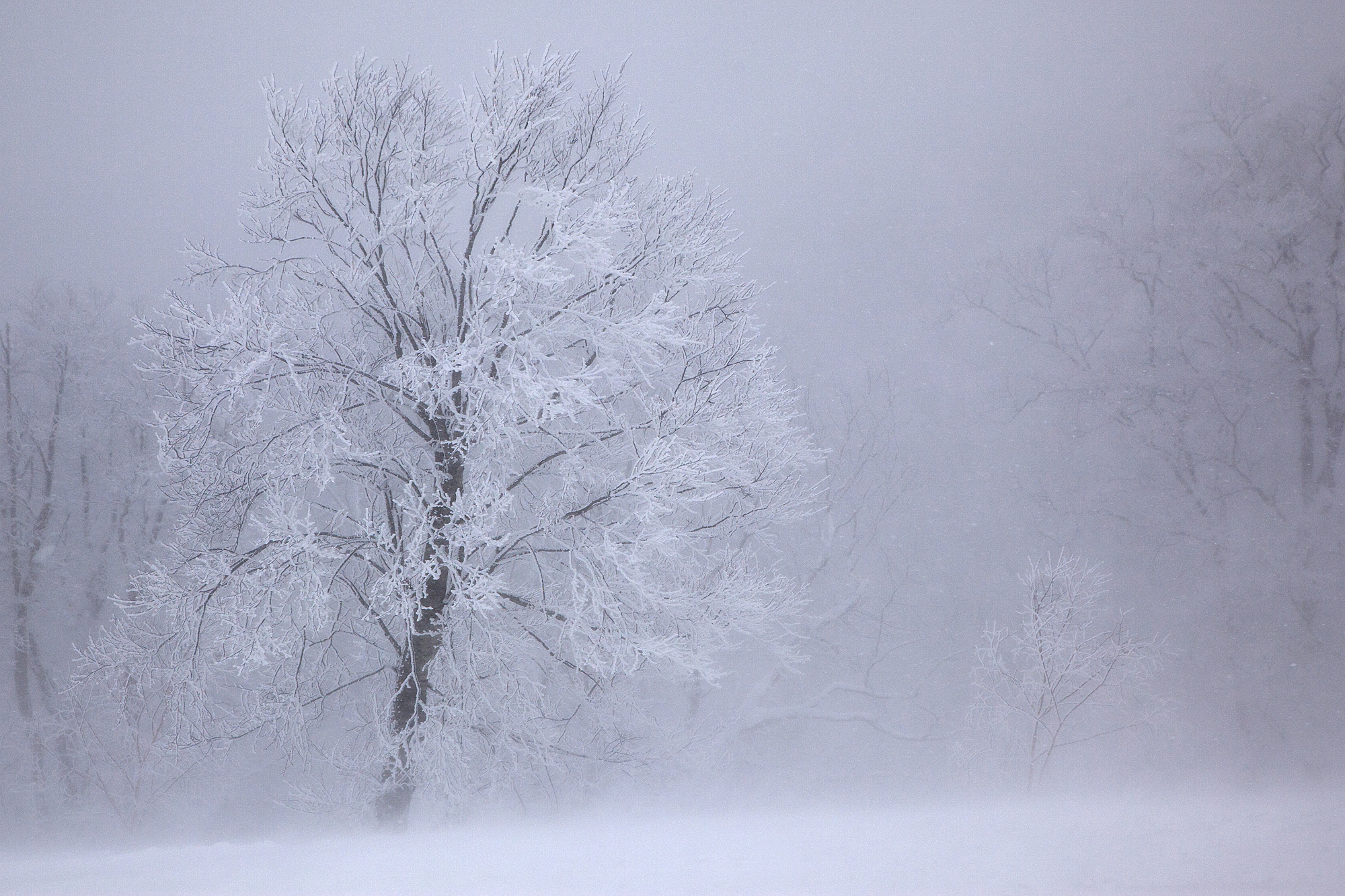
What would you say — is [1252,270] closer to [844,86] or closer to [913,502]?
[913,502]

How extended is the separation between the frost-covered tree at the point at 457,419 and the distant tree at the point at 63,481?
6.97 metres

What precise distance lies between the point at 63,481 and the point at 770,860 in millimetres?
12983

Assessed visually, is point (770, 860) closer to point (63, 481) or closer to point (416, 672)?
point (416, 672)

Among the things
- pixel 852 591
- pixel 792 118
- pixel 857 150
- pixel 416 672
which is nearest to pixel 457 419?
pixel 416 672

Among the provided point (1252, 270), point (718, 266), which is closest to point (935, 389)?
point (1252, 270)

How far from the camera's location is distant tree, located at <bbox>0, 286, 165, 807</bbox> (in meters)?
11.0

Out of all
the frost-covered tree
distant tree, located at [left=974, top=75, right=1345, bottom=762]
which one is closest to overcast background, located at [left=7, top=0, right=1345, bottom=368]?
distant tree, located at [left=974, top=75, right=1345, bottom=762]

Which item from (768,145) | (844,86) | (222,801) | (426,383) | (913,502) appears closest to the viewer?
(426,383)

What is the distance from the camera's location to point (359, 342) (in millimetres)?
5340

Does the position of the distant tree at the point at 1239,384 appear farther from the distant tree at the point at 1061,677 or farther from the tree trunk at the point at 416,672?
the tree trunk at the point at 416,672

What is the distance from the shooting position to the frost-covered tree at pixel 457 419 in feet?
14.8

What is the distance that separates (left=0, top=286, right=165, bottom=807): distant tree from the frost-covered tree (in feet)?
22.9

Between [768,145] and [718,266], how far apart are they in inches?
592

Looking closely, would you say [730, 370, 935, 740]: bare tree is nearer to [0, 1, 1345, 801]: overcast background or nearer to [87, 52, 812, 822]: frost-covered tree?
[0, 1, 1345, 801]: overcast background
